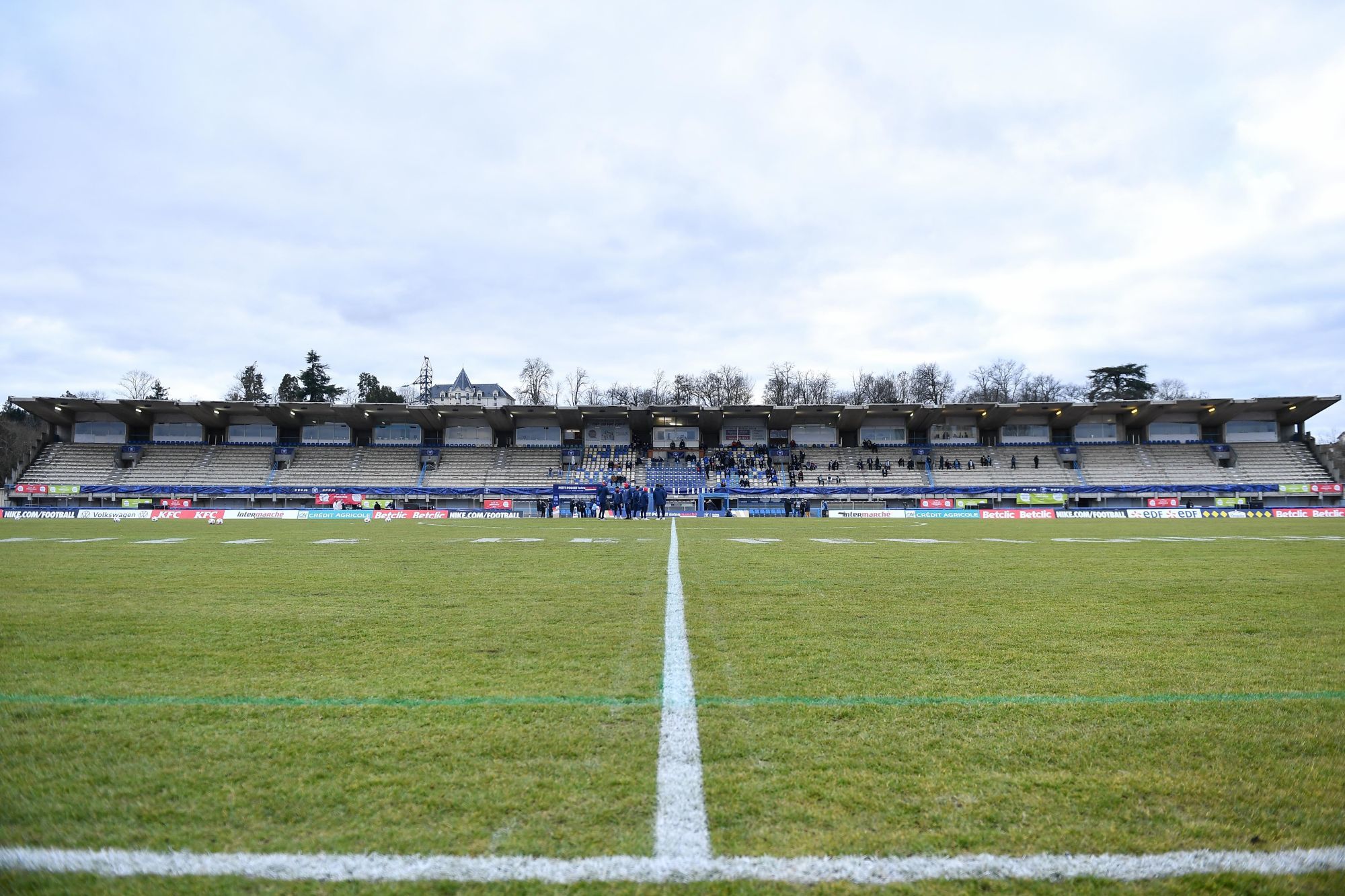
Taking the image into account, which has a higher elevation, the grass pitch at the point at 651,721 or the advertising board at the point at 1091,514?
the grass pitch at the point at 651,721

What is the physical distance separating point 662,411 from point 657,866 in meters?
55.1

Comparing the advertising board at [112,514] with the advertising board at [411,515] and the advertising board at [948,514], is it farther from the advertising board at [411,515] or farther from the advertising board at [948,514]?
the advertising board at [948,514]

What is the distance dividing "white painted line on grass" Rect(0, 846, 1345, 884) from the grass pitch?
0.05 meters

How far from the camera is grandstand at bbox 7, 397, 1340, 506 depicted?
164 ft

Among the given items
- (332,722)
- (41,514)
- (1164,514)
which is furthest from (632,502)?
(41,514)

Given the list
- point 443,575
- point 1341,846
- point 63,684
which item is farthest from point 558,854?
point 443,575

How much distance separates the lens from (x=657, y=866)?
181cm

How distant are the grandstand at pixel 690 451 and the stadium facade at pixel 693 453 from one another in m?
0.15

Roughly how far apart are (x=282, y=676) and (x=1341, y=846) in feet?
14.4

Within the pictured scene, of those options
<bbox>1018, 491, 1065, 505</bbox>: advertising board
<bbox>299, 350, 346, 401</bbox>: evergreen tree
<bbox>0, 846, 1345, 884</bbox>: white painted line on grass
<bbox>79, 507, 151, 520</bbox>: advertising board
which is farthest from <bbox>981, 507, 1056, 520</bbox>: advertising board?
<bbox>299, 350, 346, 401</bbox>: evergreen tree

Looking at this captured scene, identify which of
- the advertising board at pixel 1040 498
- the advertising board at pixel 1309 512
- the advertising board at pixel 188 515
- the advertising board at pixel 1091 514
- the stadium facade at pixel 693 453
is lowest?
the advertising board at pixel 1309 512

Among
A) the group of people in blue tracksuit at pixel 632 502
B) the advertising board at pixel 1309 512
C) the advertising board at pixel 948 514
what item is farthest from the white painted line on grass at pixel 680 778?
the advertising board at pixel 1309 512

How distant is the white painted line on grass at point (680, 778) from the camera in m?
1.91

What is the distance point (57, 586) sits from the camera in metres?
7.34
